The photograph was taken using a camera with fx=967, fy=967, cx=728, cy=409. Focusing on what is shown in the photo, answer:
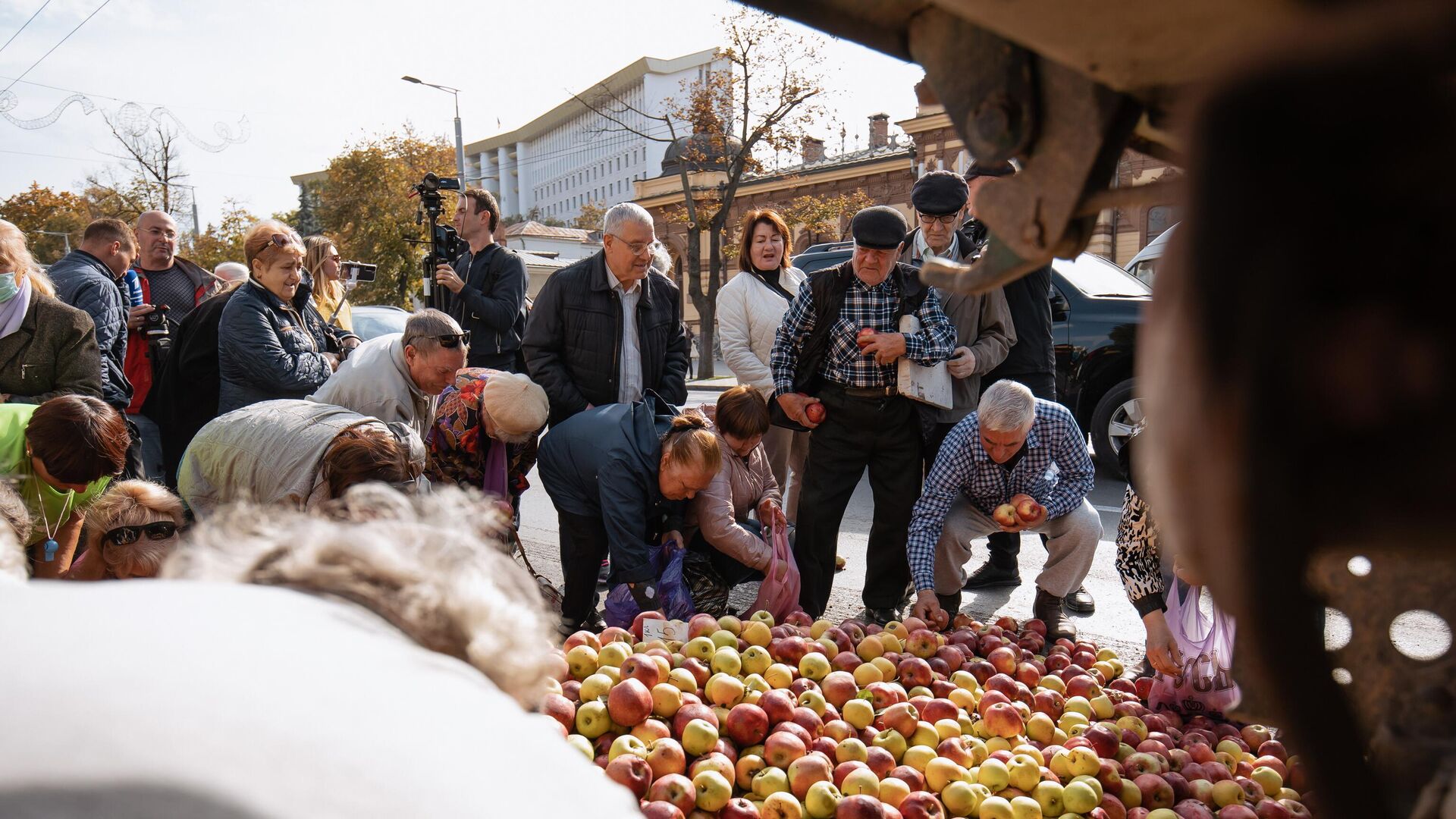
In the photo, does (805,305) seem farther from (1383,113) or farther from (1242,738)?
(1383,113)

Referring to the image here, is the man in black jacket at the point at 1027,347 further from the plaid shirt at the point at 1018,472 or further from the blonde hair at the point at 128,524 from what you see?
the blonde hair at the point at 128,524

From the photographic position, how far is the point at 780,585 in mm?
4105

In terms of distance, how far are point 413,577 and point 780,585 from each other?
3.16m

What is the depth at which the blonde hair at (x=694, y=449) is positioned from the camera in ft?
12.4

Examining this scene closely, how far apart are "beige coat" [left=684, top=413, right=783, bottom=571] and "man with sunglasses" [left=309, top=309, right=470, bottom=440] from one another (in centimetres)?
115

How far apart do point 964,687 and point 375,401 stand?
2453 millimetres

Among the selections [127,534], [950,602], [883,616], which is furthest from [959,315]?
[127,534]

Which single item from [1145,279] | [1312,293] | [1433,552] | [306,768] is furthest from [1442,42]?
[1145,279]

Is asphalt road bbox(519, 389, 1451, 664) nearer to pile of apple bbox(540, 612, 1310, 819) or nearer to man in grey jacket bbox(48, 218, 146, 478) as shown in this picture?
pile of apple bbox(540, 612, 1310, 819)

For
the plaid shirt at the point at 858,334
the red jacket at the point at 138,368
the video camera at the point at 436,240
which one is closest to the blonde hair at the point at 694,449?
the plaid shirt at the point at 858,334

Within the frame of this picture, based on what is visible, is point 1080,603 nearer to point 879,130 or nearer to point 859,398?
point 859,398

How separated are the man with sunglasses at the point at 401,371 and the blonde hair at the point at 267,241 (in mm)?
653

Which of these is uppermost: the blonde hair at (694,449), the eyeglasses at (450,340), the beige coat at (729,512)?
the eyeglasses at (450,340)

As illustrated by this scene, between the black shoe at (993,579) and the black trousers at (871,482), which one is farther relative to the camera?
the black shoe at (993,579)
